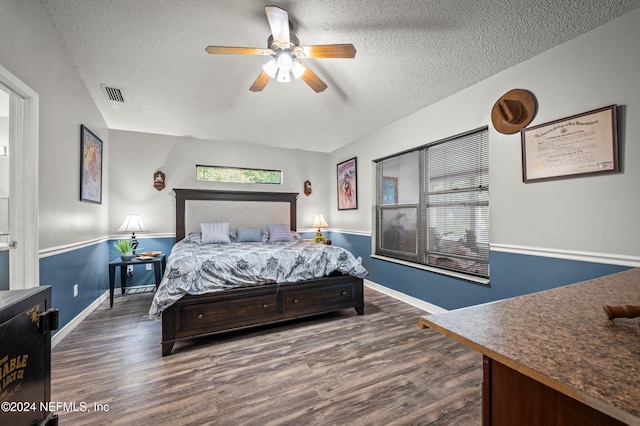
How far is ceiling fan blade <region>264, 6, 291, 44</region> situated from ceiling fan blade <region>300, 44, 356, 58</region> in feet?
0.47

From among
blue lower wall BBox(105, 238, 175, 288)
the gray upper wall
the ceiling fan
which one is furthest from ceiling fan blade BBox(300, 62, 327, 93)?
blue lower wall BBox(105, 238, 175, 288)

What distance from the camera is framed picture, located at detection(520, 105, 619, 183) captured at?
6.03ft

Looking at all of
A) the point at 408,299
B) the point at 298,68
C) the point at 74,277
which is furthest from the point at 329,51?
the point at 74,277

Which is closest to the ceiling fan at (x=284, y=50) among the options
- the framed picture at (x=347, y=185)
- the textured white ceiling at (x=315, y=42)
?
the textured white ceiling at (x=315, y=42)

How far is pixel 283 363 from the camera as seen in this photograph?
6.80 feet

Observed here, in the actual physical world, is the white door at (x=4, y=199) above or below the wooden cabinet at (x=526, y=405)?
above

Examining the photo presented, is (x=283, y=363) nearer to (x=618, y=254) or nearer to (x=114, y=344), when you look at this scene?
(x=114, y=344)

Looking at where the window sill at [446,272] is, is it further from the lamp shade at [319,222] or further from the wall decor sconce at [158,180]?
the wall decor sconce at [158,180]

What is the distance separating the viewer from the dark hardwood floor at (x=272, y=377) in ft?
5.07

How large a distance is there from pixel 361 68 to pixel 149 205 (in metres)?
3.90

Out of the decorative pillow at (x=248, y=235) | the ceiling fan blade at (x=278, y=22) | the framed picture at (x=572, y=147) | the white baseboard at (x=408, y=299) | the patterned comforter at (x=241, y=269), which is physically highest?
the ceiling fan blade at (x=278, y=22)

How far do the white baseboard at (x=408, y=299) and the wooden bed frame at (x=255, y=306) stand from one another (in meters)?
0.77

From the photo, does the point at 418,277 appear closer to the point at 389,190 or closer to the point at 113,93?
the point at 389,190

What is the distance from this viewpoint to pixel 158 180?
429cm
